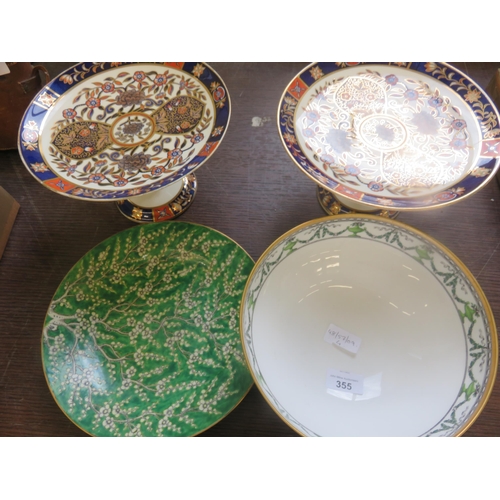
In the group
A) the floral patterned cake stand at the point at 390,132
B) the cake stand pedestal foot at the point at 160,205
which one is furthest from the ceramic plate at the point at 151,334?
the floral patterned cake stand at the point at 390,132

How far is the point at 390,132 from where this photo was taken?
0.96 metres

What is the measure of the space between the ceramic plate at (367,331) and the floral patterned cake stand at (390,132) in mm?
104

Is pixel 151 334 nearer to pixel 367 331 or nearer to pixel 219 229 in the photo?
pixel 219 229

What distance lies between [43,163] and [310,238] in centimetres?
60

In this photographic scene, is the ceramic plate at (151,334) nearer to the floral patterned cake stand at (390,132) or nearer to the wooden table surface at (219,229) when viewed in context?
the wooden table surface at (219,229)

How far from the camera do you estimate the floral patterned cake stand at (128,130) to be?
33.8 inches

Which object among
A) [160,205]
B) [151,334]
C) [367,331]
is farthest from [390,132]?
[151,334]

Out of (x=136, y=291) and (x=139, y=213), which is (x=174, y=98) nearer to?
(x=139, y=213)

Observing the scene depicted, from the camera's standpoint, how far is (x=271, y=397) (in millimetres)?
647

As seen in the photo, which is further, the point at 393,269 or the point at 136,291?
the point at 136,291

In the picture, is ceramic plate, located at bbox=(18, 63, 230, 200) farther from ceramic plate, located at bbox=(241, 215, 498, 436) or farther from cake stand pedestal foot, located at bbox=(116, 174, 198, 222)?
ceramic plate, located at bbox=(241, 215, 498, 436)

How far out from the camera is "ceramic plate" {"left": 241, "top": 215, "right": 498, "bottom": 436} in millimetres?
686

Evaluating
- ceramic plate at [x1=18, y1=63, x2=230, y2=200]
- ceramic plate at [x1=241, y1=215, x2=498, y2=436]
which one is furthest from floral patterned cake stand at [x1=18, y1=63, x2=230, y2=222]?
ceramic plate at [x1=241, y1=215, x2=498, y2=436]

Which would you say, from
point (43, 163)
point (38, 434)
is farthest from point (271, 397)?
point (43, 163)
